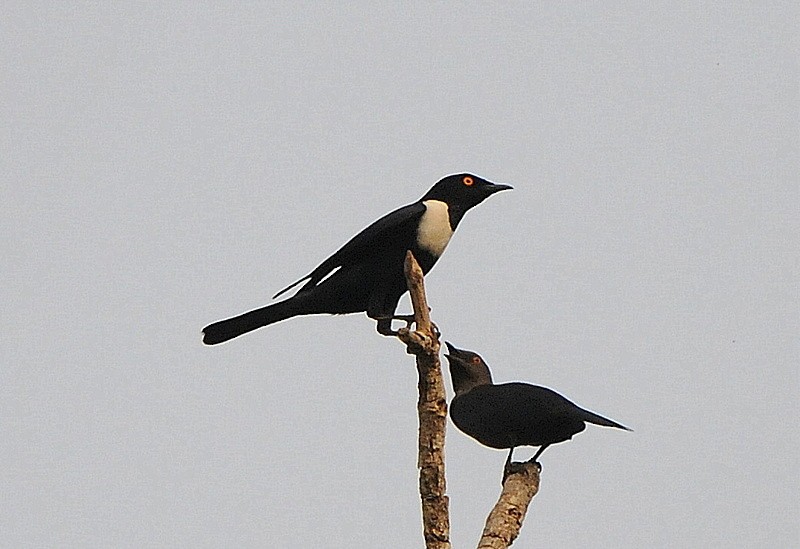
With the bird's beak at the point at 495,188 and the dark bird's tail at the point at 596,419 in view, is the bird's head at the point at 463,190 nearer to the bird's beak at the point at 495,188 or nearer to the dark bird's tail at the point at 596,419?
the bird's beak at the point at 495,188

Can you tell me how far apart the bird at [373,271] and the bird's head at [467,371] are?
13.6 inches

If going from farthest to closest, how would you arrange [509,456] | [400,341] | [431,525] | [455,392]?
[455,392]
[509,456]
[400,341]
[431,525]

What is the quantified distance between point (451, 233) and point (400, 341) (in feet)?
4.46

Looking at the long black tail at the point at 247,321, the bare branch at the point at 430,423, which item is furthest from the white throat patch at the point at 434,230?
the bare branch at the point at 430,423

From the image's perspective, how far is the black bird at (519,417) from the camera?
17.4ft

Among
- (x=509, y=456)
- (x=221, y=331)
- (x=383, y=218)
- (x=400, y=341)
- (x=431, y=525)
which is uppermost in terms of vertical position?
(x=383, y=218)

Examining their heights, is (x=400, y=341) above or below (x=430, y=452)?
above

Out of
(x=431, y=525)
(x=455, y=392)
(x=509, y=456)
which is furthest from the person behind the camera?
(x=455, y=392)

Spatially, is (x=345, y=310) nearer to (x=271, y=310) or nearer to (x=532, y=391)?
(x=271, y=310)

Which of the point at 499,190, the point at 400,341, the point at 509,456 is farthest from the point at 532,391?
the point at 499,190

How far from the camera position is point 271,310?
646cm

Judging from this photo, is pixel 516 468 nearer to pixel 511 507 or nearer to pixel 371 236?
pixel 511 507

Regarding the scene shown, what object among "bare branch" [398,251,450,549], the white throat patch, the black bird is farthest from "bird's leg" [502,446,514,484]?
the white throat patch

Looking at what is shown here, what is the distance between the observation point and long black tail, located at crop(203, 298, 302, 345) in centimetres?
645
